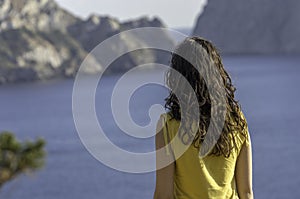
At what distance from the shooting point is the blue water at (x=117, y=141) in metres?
34.7

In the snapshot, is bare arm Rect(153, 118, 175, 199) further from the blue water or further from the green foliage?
the green foliage

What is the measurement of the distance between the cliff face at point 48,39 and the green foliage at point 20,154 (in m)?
106

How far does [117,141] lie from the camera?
4550 cm

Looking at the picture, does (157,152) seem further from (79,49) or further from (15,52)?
(79,49)

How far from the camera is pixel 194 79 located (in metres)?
2.02

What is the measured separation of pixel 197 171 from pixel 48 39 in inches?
5156

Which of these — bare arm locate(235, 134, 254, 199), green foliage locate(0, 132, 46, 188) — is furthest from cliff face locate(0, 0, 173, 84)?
bare arm locate(235, 134, 254, 199)

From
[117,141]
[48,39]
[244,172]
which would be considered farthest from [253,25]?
[244,172]

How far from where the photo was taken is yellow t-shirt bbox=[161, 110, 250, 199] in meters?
2.02

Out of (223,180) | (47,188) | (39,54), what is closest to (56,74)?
(39,54)

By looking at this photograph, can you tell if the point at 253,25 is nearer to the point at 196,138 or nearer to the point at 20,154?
the point at 20,154

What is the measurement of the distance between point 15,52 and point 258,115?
227 ft

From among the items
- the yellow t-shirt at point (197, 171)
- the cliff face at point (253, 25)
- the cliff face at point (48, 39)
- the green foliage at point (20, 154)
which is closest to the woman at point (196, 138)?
the yellow t-shirt at point (197, 171)

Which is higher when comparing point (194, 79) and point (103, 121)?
point (103, 121)
